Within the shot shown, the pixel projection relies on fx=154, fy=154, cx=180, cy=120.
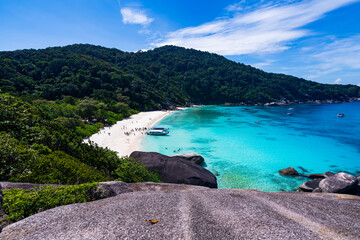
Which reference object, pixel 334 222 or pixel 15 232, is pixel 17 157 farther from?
pixel 334 222

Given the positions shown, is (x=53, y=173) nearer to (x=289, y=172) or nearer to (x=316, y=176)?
(x=289, y=172)

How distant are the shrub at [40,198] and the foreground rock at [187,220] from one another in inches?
24.7

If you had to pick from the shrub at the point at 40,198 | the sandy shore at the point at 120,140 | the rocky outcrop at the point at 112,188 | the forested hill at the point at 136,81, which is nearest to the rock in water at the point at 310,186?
the rocky outcrop at the point at 112,188

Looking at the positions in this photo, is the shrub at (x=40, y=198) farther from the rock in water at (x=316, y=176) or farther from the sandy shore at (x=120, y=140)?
the rock in water at (x=316, y=176)

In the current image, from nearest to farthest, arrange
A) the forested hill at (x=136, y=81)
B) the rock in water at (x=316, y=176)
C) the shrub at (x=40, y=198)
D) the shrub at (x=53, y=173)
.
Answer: the shrub at (x=40, y=198) < the shrub at (x=53, y=173) < the rock in water at (x=316, y=176) < the forested hill at (x=136, y=81)

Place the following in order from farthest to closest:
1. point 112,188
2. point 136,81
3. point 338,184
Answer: point 136,81 < point 338,184 < point 112,188

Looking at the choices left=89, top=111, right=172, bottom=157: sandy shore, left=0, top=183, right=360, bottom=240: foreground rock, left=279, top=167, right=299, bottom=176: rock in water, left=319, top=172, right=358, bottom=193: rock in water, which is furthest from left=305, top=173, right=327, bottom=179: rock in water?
left=89, top=111, right=172, bottom=157: sandy shore

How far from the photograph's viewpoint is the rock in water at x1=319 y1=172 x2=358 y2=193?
59.5 ft

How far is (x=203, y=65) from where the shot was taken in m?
195

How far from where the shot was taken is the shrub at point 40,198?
6.29 m

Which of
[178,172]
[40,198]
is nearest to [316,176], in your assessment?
[178,172]

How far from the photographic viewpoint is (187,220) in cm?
649

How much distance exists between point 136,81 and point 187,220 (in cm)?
10414

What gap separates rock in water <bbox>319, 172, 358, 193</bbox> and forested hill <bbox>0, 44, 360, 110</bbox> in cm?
7724
